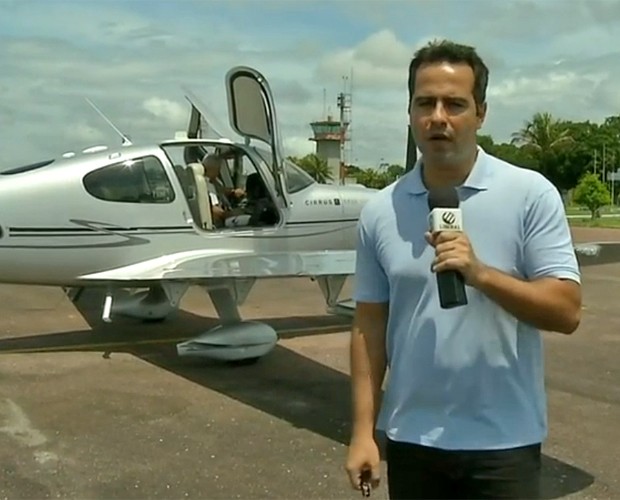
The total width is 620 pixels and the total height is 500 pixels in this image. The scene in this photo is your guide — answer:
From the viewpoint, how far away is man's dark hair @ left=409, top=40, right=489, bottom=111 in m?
2.18

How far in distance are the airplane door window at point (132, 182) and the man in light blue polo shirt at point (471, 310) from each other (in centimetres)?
674

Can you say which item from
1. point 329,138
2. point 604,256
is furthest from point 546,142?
point 604,256

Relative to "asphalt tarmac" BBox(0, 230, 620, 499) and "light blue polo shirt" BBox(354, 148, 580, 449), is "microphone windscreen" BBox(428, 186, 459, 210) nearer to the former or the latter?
"light blue polo shirt" BBox(354, 148, 580, 449)

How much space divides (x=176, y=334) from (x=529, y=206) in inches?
324

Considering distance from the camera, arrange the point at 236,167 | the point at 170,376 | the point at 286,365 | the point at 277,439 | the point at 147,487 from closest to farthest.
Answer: the point at 147,487, the point at 277,439, the point at 170,376, the point at 286,365, the point at 236,167

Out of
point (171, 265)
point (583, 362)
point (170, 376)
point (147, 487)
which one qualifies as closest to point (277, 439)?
point (147, 487)

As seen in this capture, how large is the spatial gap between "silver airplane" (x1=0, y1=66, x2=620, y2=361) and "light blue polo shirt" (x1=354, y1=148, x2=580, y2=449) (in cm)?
602

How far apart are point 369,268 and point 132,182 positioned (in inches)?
264

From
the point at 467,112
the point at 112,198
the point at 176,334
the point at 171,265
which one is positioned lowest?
the point at 176,334

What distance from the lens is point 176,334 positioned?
32.9ft

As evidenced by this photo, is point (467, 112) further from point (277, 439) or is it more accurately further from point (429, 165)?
point (277, 439)

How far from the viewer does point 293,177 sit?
→ 984 cm

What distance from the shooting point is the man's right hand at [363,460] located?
2.28 metres

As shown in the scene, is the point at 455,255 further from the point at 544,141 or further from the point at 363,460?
the point at 544,141
